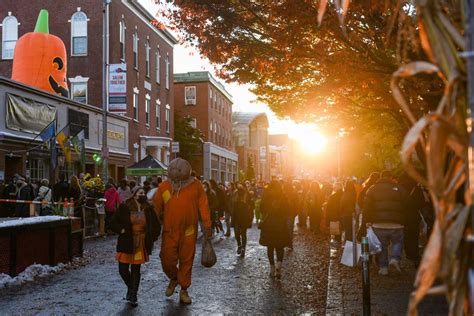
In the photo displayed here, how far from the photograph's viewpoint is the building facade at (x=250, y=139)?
77.0 m

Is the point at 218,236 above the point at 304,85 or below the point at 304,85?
below

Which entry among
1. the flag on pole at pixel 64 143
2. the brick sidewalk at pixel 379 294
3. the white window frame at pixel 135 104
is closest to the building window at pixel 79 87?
the white window frame at pixel 135 104

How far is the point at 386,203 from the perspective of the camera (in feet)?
33.8

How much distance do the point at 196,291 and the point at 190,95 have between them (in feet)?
155

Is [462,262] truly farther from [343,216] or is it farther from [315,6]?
[343,216]

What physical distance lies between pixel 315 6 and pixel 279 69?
2.42 m

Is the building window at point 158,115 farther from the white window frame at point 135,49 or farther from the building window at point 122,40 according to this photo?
the building window at point 122,40

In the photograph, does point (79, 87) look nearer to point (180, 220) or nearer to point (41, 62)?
point (41, 62)

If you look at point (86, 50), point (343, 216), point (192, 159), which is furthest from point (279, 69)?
point (192, 159)

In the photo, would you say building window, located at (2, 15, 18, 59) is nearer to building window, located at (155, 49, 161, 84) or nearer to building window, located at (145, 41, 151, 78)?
building window, located at (145, 41, 151, 78)

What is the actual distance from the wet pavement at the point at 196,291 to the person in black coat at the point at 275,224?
1.61ft

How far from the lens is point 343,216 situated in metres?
14.8

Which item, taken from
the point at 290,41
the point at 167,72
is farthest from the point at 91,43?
the point at 290,41

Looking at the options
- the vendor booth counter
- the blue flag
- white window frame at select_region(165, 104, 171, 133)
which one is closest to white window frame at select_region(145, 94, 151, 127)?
white window frame at select_region(165, 104, 171, 133)
